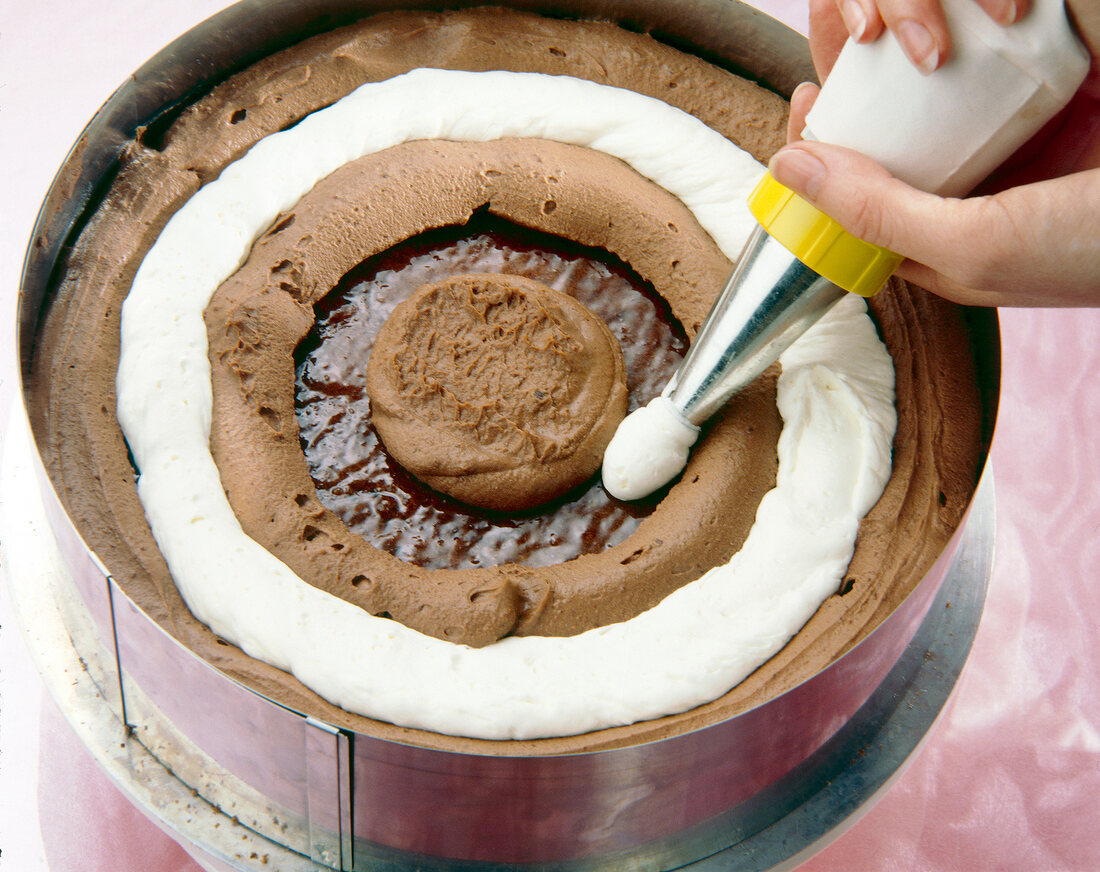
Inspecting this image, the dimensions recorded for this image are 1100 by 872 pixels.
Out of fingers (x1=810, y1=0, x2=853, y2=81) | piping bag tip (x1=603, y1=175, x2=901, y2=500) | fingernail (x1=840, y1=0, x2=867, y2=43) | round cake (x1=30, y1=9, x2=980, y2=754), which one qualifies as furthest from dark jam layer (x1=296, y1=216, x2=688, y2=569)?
fingernail (x1=840, y1=0, x2=867, y2=43)

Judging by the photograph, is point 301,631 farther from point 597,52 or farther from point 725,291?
point 597,52

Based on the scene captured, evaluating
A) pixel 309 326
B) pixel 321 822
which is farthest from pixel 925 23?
pixel 321 822

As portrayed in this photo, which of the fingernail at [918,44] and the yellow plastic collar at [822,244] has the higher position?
the fingernail at [918,44]

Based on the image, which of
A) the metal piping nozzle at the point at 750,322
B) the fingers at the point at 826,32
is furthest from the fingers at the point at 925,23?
the fingers at the point at 826,32

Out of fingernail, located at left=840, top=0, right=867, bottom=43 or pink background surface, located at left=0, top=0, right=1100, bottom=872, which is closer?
fingernail, located at left=840, top=0, right=867, bottom=43

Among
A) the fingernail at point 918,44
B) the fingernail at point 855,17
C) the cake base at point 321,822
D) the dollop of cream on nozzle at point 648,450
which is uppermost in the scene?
the fingernail at point 855,17

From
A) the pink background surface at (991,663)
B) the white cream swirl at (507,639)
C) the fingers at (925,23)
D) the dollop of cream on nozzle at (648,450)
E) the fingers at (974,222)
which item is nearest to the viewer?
the fingers at (925,23)

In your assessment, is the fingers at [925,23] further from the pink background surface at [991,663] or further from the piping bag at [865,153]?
the pink background surface at [991,663]

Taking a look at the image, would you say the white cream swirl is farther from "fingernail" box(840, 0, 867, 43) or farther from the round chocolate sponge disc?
"fingernail" box(840, 0, 867, 43)
